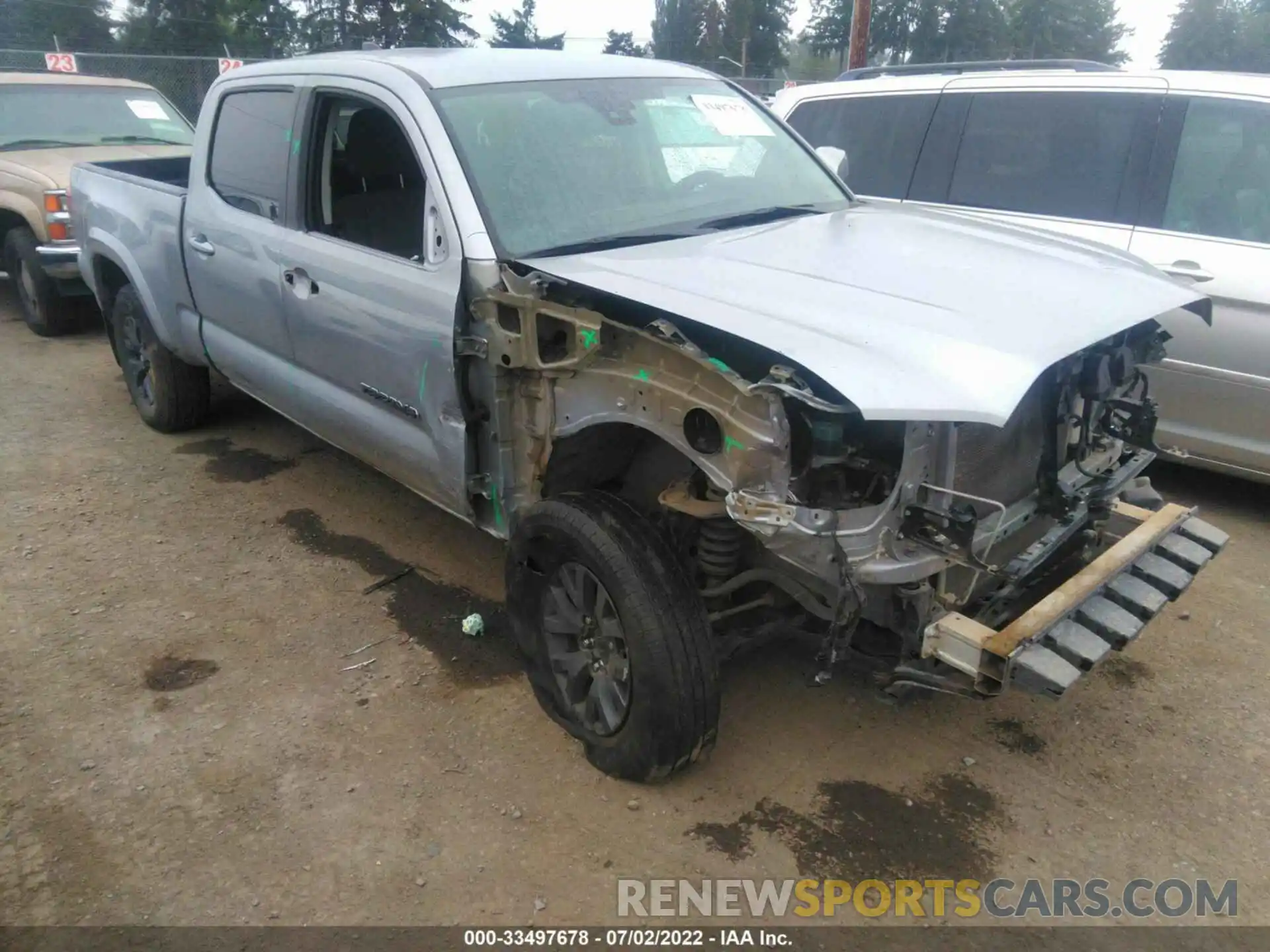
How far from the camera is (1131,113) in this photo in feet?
14.8

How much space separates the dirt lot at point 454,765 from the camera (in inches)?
100

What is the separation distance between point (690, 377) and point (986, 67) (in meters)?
4.21

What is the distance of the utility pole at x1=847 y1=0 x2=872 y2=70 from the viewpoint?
39.1ft

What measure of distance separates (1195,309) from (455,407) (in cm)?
236

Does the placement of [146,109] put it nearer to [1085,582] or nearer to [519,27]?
[1085,582]

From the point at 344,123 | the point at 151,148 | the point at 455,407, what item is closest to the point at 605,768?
the point at 455,407

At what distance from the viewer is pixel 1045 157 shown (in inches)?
189

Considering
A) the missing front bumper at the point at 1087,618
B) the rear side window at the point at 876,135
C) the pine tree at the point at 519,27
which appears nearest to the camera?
the missing front bumper at the point at 1087,618

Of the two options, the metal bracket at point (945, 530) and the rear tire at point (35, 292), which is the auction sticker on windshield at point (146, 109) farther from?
the metal bracket at point (945, 530)

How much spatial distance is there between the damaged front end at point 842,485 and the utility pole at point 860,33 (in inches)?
408

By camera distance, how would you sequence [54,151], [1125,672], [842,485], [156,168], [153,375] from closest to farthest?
[842,485] → [1125,672] → [153,375] → [156,168] → [54,151]

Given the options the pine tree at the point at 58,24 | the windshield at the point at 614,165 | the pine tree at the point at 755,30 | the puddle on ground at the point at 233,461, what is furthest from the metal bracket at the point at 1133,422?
the pine tree at the point at 755,30

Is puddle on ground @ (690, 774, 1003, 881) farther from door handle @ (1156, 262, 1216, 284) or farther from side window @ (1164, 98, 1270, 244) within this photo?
side window @ (1164, 98, 1270, 244)

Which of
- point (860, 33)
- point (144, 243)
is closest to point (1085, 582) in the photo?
point (144, 243)
